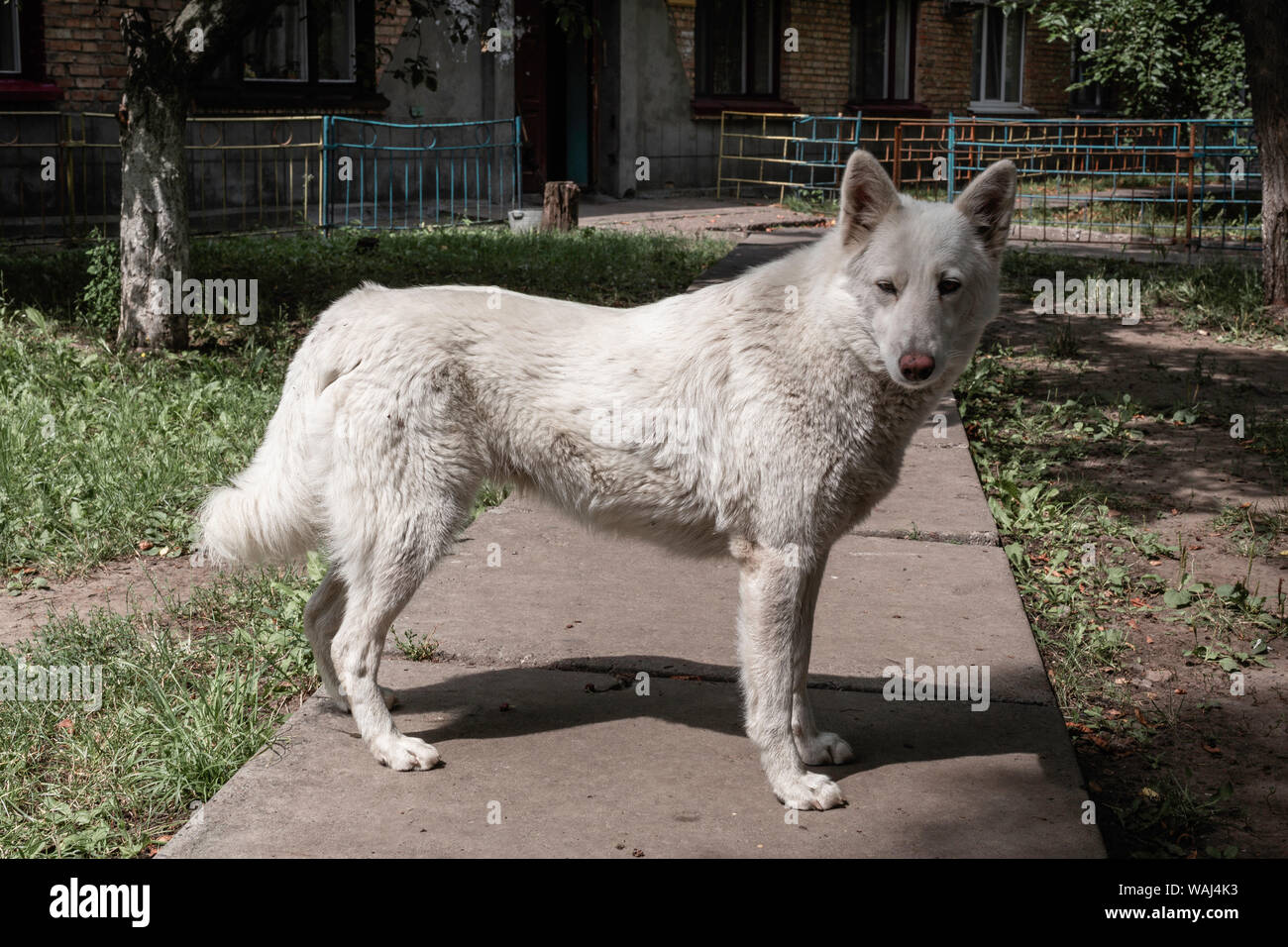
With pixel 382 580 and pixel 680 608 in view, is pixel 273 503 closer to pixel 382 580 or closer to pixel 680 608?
pixel 382 580

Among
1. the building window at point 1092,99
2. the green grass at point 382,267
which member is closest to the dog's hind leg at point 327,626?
the green grass at point 382,267

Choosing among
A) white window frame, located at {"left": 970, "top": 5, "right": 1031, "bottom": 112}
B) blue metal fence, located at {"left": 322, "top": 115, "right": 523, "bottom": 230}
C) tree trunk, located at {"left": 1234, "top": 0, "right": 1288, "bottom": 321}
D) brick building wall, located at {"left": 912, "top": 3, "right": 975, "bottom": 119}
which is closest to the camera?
tree trunk, located at {"left": 1234, "top": 0, "right": 1288, "bottom": 321}

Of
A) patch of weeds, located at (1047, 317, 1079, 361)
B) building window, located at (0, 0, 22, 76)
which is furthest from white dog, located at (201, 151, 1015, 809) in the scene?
building window, located at (0, 0, 22, 76)

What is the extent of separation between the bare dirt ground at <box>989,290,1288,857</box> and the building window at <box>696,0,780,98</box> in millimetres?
11079

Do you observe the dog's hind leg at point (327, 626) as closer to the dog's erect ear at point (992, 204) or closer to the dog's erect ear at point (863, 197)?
the dog's erect ear at point (863, 197)

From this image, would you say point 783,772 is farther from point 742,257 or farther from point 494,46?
point 494,46

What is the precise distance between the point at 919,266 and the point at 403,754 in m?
1.88

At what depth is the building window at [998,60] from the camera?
959 inches

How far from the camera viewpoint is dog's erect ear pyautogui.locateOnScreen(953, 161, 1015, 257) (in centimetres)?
325

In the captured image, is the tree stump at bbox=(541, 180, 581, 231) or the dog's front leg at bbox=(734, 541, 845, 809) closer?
the dog's front leg at bbox=(734, 541, 845, 809)

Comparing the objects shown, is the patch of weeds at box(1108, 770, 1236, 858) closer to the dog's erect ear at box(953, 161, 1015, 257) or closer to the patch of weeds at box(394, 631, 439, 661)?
the dog's erect ear at box(953, 161, 1015, 257)

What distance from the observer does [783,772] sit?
3.15 m

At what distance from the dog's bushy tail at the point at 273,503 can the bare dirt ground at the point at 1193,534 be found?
2.41m

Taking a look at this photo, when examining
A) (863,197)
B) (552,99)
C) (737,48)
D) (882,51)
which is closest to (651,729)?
(863,197)
